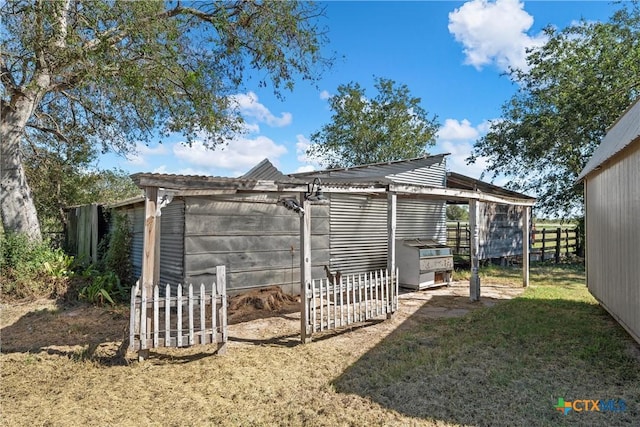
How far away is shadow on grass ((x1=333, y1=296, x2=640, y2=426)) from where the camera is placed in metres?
3.49

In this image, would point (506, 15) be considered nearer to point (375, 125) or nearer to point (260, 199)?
point (260, 199)

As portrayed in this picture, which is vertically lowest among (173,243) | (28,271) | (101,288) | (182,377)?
(182,377)

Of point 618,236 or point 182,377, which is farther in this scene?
point 618,236

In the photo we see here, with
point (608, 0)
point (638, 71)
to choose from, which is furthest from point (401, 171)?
point (608, 0)

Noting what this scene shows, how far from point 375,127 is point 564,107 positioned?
14654 mm

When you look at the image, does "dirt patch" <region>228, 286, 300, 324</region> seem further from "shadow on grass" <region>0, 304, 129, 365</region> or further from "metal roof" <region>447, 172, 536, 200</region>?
"metal roof" <region>447, 172, 536, 200</region>

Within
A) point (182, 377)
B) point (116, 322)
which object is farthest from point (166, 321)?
point (116, 322)

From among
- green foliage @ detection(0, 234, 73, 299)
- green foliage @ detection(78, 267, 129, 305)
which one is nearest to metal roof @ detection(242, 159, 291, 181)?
green foliage @ detection(78, 267, 129, 305)

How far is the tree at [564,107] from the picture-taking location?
15.0 m

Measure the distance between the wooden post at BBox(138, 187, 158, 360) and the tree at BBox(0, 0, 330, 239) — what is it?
5.66 metres

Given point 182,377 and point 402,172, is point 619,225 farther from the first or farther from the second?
point 402,172

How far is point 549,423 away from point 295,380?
99.1 inches

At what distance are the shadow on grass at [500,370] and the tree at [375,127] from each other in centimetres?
2316

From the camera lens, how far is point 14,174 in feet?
31.2
